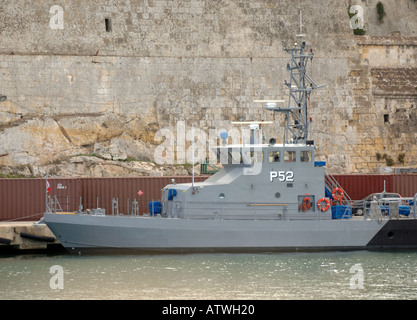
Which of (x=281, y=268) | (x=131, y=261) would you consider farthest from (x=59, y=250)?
(x=281, y=268)

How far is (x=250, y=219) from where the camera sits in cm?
2631

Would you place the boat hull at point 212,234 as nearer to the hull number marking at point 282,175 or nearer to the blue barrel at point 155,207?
the blue barrel at point 155,207

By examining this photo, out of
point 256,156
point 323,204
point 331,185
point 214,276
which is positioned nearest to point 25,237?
point 214,276

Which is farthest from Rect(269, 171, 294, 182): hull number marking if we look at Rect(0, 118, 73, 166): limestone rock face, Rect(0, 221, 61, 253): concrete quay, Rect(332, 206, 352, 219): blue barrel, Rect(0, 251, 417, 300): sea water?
Rect(0, 118, 73, 166): limestone rock face

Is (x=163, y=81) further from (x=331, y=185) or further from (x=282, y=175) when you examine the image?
(x=282, y=175)

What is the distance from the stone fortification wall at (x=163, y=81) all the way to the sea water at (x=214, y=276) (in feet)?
29.5

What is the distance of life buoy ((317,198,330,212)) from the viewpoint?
26.3 meters

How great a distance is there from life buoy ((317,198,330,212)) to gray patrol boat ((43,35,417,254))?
0.03 m

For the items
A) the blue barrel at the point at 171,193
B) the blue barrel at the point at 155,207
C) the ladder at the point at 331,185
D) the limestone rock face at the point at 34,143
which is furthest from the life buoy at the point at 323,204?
the limestone rock face at the point at 34,143

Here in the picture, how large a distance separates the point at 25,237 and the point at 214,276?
6974 millimetres

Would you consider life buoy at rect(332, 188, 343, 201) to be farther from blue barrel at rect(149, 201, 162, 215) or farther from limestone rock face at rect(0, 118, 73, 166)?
limestone rock face at rect(0, 118, 73, 166)

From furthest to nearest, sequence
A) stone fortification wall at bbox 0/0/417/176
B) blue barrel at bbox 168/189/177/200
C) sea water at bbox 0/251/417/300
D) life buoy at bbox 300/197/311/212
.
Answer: stone fortification wall at bbox 0/0/417/176, blue barrel at bbox 168/189/177/200, life buoy at bbox 300/197/311/212, sea water at bbox 0/251/417/300

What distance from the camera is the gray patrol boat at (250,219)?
25797 millimetres

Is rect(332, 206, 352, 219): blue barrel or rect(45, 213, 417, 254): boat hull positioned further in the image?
rect(332, 206, 352, 219): blue barrel
